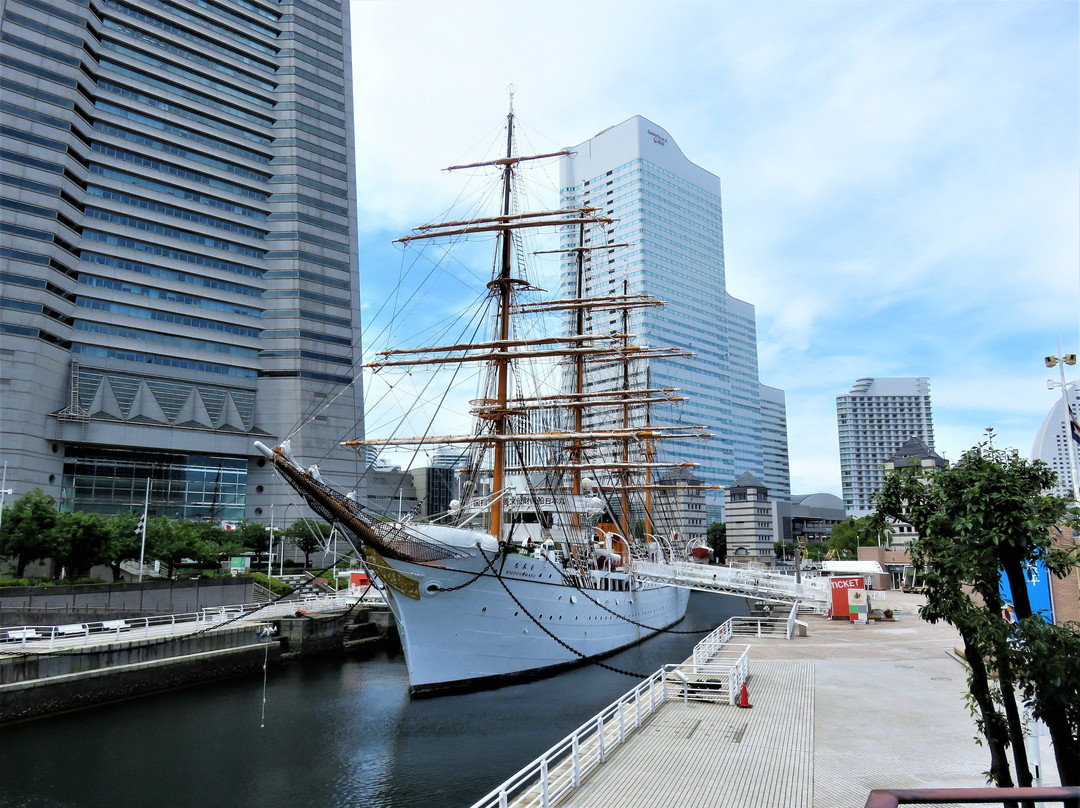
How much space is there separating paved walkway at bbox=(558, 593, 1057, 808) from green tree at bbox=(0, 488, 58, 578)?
37729 mm

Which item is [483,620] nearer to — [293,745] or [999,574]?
[293,745]

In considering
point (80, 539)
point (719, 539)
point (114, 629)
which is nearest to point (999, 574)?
point (114, 629)

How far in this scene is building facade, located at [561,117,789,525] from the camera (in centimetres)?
13012

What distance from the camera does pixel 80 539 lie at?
40.8 m

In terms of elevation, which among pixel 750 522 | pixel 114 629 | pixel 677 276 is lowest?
pixel 114 629

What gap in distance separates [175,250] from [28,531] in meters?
44.0

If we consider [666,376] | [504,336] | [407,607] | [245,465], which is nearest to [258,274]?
[245,465]

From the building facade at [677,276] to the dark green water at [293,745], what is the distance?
99.0m

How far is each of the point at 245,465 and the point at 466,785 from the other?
65.2 meters

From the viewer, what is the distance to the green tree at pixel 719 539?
119006mm

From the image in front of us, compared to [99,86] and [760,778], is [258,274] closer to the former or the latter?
[99,86]

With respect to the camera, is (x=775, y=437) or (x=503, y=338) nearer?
(x=503, y=338)

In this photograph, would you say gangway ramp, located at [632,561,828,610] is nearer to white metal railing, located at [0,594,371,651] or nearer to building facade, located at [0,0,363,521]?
white metal railing, located at [0,594,371,651]

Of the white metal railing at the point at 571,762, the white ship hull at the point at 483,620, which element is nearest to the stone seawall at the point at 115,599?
the white ship hull at the point at 483,620
